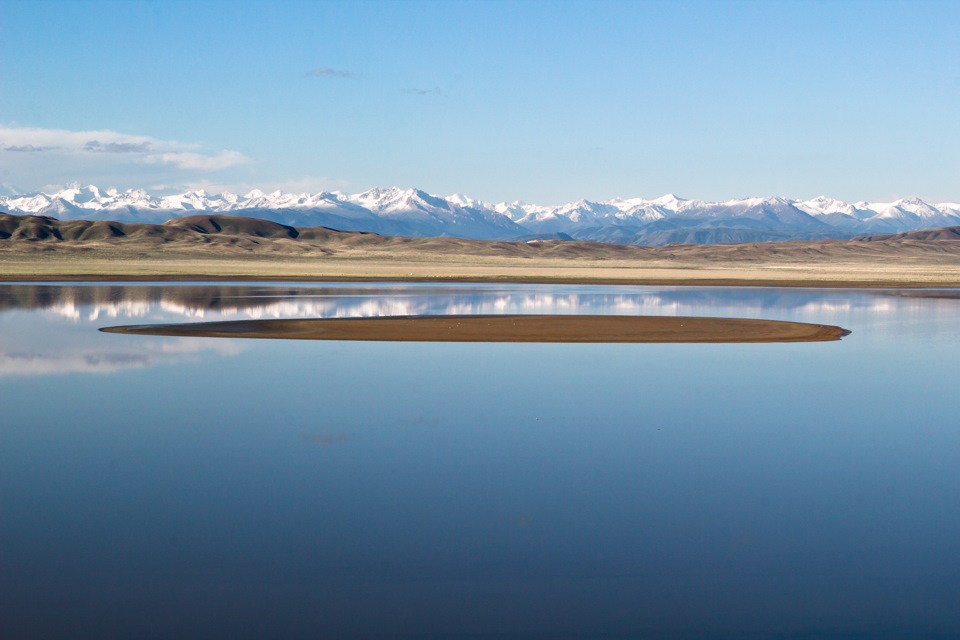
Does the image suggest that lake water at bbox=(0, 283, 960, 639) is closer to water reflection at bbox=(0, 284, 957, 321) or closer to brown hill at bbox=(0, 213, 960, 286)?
water reflection at bbox=(0, 284, 957, 321)

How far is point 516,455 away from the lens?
17703 mm

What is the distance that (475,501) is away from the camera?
14.6m

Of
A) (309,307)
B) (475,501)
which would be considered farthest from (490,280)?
(475,501)

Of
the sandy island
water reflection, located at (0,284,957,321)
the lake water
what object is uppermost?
the lake water

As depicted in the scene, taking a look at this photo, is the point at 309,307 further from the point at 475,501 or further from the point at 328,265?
the point at 328,265

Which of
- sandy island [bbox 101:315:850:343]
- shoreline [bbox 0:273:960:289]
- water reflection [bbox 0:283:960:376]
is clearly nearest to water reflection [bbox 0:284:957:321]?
water reflection [bbox 0:283:960:376]

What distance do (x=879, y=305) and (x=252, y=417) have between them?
5324 cm

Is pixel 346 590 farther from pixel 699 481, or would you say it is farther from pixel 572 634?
pixel 699 481

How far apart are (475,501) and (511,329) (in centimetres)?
2892

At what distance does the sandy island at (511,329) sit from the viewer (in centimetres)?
3997

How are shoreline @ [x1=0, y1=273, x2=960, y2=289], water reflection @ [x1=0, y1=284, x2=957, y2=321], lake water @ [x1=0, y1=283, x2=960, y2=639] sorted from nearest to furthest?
lake water @ [x1=0, y1=283, x2=960, y2=639], water reflection @ [x1=0, y1=284, x2=957, y2=321], shoreline @ [x1=0, y1=273, x2=960, y2=289]

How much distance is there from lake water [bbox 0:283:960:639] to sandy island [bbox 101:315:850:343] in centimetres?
947

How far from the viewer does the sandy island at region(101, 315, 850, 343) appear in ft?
131

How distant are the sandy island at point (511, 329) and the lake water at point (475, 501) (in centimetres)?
947
